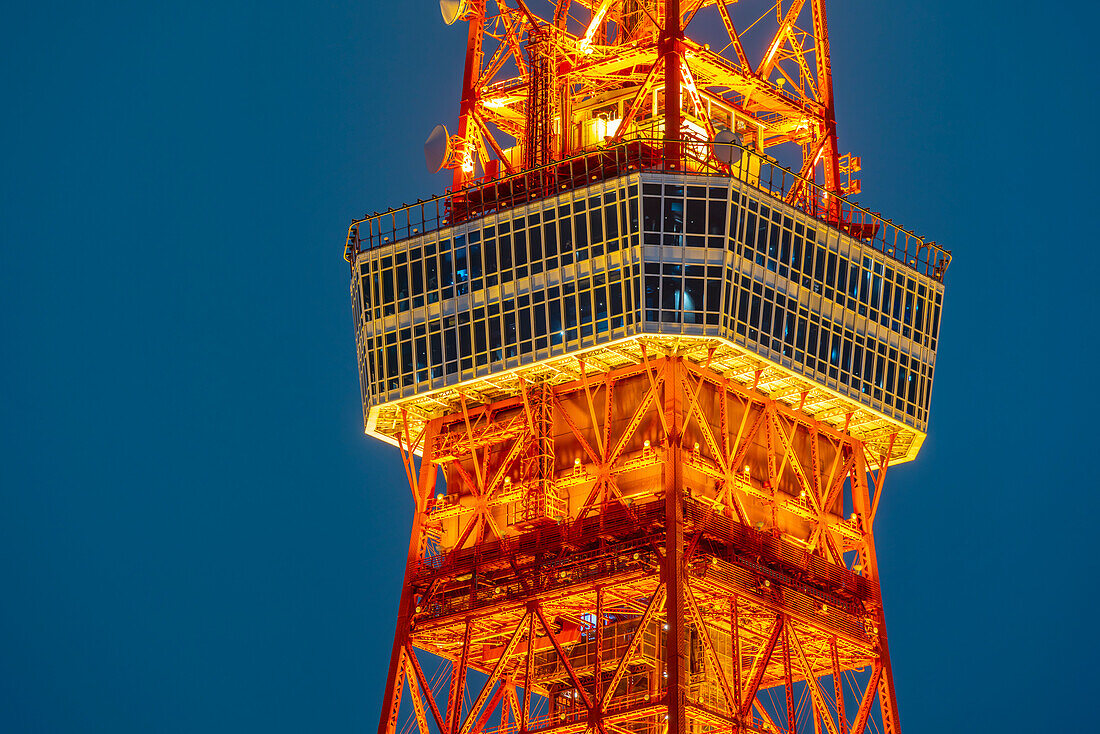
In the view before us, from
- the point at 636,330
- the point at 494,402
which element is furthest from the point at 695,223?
the point at 494,402

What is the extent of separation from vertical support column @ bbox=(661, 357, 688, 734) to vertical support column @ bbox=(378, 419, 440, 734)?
666 inches

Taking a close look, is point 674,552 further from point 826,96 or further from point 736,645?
point 826,96

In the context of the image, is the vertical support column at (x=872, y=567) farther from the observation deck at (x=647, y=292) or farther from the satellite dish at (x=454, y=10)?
the satellite dish at (x=454, y=10)

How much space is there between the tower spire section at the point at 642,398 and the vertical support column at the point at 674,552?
7.0 inches

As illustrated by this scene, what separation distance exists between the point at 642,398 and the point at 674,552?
1187 cm

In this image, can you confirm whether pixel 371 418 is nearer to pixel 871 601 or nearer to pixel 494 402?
pixel 494 402

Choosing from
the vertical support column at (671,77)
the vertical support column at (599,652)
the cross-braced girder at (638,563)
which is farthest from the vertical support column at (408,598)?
the vertical support column at (671,77)

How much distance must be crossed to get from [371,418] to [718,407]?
74.9ft

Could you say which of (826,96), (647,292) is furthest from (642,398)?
(826,96)

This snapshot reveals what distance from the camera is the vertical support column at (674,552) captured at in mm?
123000

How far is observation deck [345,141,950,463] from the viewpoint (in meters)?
129

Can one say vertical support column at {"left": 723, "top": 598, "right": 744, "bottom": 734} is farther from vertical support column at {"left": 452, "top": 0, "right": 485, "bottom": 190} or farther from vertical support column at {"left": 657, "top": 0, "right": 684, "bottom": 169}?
vertical support column at {"left": 452, "top": 0, "right": 485, "bottom": 190}

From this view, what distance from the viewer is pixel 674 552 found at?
414 ft

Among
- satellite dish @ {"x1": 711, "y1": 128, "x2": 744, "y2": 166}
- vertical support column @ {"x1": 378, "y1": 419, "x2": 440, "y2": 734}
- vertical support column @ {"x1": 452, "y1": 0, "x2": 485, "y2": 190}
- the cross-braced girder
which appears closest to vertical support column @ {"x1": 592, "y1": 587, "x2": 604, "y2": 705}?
the cross-braced girder
